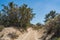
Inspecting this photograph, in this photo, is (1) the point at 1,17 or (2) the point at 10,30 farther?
(1) the point at 1,17

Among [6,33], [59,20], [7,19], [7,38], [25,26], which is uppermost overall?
[7,19]

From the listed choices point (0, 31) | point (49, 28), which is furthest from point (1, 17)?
point (49, 28)

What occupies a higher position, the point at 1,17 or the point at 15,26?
the point at 1,17

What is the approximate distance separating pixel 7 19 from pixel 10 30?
6.77 meters

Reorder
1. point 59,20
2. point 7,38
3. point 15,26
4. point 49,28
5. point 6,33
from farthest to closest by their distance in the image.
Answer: point 15,26 → point 6,33 → point 7,38 → point 49,28 → point 59,20

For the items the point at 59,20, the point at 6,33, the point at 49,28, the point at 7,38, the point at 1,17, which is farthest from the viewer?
the point at 1,17

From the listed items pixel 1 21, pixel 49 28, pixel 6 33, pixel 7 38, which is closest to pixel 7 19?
pixel 1 21

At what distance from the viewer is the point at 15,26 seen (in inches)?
1481

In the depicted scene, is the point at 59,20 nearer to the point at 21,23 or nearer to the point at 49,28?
the point at 49,28

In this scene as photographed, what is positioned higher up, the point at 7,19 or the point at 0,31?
the point at 7,19

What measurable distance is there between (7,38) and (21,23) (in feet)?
29.5

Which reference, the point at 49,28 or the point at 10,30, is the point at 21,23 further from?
the point at 49,28

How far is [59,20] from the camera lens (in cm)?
2366

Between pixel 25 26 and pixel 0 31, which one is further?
pixel 25 26
